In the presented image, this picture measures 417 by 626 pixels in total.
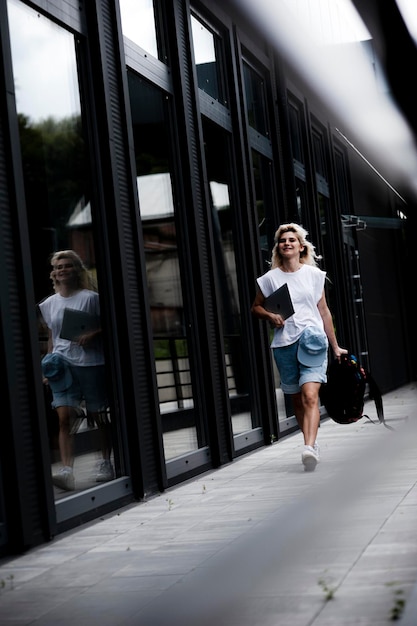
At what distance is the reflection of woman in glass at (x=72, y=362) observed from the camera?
5340mm

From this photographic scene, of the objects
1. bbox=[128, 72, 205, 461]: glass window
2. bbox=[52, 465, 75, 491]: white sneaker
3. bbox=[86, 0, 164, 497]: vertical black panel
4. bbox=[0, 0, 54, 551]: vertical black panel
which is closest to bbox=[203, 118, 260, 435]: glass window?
bbox=[128, 72, 205, 461]: glass window

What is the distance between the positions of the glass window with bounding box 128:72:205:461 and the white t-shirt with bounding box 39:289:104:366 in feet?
2.73

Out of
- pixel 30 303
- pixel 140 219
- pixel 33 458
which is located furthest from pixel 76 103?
pixel 33 458

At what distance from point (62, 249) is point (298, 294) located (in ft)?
6.11

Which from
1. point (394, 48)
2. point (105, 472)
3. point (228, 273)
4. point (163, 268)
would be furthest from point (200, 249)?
point (394, 48)

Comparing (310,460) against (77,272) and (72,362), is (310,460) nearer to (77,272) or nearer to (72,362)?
(72,362)

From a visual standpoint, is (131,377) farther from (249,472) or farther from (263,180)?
(263,180)

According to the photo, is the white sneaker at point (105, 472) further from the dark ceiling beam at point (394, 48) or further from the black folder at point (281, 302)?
the dark ceiling beam at point (394, 48)

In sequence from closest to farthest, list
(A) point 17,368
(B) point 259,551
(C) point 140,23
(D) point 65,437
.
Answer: (B) point 259,551 → (A) point 17,368 → (D) point 65,437 → (C) point 140,23

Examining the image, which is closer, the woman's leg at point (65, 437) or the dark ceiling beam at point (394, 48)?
the dark ceiling beam at point (394, 48)

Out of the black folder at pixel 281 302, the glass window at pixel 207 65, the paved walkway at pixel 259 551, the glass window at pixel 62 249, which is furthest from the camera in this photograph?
the glass window at pixel 207 65

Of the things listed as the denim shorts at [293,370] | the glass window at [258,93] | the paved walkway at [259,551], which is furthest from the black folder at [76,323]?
the glass window at [258,93]

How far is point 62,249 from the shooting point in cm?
542

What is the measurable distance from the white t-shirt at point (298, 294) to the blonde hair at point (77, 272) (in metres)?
1.33
